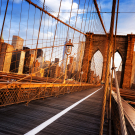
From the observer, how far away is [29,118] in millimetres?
2549

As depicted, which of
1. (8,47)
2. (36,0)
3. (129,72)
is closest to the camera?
(36,0)

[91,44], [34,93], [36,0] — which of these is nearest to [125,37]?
[91,44]

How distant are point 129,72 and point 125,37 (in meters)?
5.33

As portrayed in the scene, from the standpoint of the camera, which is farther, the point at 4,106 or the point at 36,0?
the point at 36,0

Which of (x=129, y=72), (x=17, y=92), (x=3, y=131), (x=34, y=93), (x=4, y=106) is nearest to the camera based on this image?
(x=3, y=131)

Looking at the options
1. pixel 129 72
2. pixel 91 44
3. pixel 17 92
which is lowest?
pixel 17 92

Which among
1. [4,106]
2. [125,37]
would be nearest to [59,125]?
[4,106]

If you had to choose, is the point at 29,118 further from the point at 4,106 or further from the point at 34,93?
the point at 34,93

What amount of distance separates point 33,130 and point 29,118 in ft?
1.77

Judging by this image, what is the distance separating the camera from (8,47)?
48.2ft

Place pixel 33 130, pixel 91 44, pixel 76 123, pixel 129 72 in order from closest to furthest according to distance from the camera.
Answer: pixel 33 130, pixel 76 123, pixel 129 72, pixel 91 44

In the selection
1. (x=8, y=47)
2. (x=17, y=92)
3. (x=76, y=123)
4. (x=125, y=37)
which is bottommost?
(x=76, y=123)

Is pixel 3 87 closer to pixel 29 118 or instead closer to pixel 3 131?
pixel 29 118

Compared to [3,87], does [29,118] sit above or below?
below
